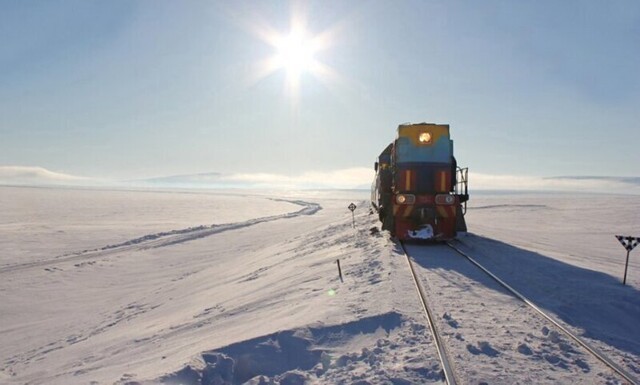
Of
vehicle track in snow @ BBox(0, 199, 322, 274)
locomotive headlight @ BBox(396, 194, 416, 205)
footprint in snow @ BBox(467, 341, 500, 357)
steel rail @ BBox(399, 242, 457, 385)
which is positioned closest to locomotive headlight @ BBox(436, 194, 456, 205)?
locomotive headlight @ BBox(396, 194, 416, 205)

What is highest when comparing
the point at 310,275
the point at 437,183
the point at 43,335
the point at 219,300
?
the point at 437,183

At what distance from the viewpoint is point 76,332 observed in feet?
37.7

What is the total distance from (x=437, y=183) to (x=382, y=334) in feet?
30.6

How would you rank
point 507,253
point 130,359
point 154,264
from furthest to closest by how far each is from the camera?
point 154,264 < point 507,253 < point 130,359

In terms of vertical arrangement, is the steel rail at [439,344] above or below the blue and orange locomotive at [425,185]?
below

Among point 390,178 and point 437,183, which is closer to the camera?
point 437,183

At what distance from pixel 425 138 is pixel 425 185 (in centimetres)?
170

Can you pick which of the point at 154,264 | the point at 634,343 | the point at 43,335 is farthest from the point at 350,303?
the point at 154,264

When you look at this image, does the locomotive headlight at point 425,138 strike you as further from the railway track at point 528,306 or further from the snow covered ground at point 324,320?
the railway track at point 528,306

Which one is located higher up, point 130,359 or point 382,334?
→ point 382,334

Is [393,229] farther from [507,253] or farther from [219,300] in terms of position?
[219,300]

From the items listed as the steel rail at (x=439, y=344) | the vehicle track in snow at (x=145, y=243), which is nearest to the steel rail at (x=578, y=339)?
the steel rail at (x=439, y=344)

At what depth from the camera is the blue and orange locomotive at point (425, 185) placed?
1424 centimetres

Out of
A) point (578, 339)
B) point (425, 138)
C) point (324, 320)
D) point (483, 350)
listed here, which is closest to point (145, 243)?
point (425, 138)
